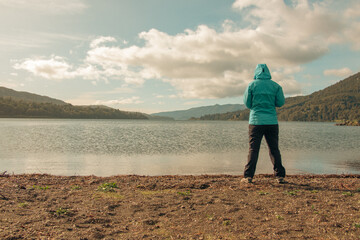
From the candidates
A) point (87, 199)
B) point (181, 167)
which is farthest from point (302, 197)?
point (181, 167)

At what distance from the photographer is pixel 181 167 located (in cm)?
1706

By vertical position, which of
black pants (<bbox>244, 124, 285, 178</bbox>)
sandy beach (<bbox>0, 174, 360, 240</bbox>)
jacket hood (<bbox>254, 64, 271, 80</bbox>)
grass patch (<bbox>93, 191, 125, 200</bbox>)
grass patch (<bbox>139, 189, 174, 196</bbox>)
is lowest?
grass patch (<bbox>139, 189, 174, 196</bbox>)

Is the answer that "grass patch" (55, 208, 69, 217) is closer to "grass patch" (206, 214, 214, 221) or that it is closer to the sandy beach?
the sandy beach

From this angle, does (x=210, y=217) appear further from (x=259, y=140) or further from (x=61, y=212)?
(x=259, y=140)

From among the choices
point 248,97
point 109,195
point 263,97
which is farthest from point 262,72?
point 109,195

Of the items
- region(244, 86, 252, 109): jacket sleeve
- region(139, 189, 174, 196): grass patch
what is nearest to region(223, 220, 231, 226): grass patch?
region(139, 189, 174, 196): grass patch

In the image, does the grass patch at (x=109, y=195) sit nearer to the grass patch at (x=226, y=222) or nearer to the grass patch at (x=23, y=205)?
the grass patch at (x=23, y=205)

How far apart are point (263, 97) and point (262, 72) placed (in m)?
0.96

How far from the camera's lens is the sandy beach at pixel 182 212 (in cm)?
476

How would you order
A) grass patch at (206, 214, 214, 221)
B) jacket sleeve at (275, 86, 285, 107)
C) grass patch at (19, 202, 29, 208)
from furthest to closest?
jacket sleeve at (275, 86, 285, 107), grass patch at (19, 202, 29, 208), grass patch at (206, 214, 214, 221)

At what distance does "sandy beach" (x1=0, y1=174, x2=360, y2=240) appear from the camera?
476cm

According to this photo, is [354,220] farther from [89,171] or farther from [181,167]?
[89,171]

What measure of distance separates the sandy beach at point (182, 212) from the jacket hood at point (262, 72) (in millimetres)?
3865

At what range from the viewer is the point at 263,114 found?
8.85 metres
